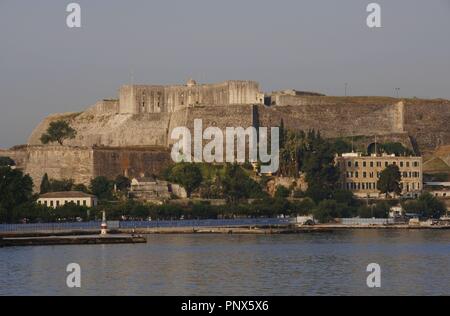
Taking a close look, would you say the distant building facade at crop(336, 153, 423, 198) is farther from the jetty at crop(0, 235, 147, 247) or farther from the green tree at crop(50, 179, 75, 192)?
the jetty at crop(0, 235, 147, 247)

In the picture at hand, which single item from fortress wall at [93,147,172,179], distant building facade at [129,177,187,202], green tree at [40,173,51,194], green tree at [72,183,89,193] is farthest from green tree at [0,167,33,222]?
fortress wall at [93,147,172,179]

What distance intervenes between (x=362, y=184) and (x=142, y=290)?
55.1 metres

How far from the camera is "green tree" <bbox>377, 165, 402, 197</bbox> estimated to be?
9812 cm

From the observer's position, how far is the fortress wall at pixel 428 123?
10781 cm

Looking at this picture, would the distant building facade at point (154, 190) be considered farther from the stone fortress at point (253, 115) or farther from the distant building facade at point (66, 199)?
the stone fortress at point (253, 115)

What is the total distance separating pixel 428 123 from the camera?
108m

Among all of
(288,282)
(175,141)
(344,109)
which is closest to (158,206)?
(175,141)

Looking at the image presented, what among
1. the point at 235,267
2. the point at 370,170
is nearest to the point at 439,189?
the point at 370,170

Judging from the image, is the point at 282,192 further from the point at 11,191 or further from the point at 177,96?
the point at 11,191

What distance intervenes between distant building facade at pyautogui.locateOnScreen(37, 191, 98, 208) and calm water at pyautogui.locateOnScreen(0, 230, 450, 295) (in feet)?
53.6

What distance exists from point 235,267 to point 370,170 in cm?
4587

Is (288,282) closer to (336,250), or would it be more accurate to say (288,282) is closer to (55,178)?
(336,250)

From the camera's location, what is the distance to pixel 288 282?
49.9 metres

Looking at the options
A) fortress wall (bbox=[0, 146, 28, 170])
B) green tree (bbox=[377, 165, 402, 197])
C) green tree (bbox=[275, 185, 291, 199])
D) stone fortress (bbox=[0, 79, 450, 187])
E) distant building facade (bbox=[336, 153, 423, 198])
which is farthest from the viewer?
stone fortress (bbox=[0, 79, 450, 187])
